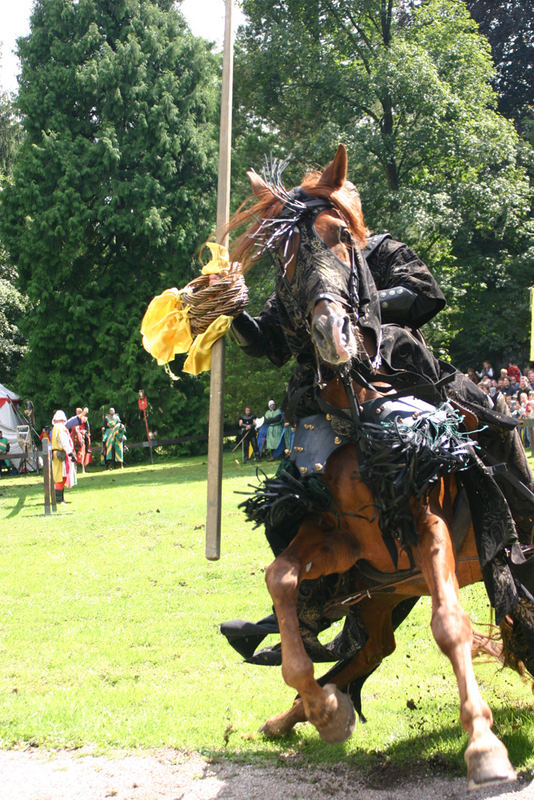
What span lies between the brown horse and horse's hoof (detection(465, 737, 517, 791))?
0.26m

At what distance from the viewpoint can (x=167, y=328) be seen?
15.1 feet

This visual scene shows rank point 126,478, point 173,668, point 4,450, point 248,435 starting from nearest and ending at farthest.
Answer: point 173,668 < point 126,478 < point 248,435 < point 4,450

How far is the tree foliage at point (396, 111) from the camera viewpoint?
24453 mm

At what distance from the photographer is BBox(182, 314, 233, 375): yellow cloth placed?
4.37 metres

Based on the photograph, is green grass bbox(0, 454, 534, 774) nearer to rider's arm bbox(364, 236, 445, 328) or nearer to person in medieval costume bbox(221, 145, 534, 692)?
person in medieval costume bbox(221, 145, 534, 692)

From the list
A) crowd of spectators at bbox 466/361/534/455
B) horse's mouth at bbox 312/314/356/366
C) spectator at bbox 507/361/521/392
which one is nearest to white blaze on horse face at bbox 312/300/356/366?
horse's mouth at bbox 312/314/356/366

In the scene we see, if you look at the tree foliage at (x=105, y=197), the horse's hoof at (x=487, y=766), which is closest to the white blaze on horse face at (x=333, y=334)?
the horse's hoof at (x=487, y=766)

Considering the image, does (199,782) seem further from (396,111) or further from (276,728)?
(396,111)

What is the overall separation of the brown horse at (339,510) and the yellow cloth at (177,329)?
17cm

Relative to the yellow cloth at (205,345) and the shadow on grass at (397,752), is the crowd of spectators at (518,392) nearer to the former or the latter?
the shadow on grass at (397,752)

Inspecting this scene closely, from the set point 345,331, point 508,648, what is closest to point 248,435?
point 508,648

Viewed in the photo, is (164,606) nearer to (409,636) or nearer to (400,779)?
(409,636)

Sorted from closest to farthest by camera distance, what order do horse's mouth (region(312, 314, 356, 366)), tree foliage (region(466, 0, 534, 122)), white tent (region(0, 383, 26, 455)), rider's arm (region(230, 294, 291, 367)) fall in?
1. horse's mouth (region(312, 314, 356, 366))
2. rider's arm (region(230, 294, 291, 367))
3. white tent (region(0, 383, 26, 455))
4. tree foliage (region(466, 0, 534, 122))

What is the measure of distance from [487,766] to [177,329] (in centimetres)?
262
